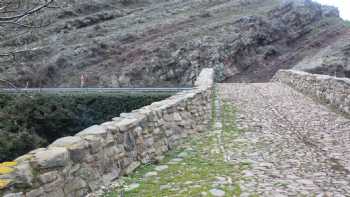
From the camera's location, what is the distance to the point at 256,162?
21.8ft

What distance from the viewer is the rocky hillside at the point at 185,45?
1126 inches

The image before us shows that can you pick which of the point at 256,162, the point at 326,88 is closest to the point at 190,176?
the point at 256,162

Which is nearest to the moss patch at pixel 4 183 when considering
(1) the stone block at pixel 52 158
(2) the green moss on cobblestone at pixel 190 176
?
(1) the stone block at pixel 52 158

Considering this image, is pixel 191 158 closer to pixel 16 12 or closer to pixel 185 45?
pixel 16 12

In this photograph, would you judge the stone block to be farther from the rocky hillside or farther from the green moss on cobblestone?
the rocky hillside

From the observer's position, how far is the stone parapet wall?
36.9ft

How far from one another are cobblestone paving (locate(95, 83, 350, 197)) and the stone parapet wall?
0.57 metres

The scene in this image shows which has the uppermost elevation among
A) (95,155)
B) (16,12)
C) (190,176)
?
(16,12)

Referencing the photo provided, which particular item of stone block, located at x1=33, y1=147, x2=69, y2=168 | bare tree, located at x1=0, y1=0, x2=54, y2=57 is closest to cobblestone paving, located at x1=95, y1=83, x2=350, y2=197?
stone block, located at x1=33, y1=147, x2=69, y2=168

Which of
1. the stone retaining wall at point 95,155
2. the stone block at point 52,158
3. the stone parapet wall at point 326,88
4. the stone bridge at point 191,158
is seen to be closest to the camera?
the stone retaining wall at point 95,155

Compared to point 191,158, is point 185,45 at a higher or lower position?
higher

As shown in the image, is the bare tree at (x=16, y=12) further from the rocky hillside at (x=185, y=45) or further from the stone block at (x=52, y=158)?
the rocky hillside at (x=185, y=45)

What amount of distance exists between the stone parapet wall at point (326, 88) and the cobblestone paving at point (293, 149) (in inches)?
16.5

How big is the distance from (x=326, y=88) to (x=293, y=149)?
6.51 meters
